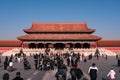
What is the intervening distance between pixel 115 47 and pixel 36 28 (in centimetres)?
2246

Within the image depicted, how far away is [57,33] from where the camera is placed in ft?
225

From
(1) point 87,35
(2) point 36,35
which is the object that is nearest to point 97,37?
(1) point 87,35

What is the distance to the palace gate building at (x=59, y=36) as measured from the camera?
63969 millimetres

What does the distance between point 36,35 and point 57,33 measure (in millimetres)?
5707

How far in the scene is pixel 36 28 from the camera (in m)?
71.4

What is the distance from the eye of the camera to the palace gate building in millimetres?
63969

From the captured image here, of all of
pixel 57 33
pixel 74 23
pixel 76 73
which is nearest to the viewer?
pixel 76 73

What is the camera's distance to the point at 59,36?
66.2 m

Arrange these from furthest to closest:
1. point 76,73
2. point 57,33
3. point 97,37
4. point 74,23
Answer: point 74,23, point 57,33, point 97,37, point 76,73

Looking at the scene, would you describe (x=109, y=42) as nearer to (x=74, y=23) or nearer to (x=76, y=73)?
(x=74, y=23)

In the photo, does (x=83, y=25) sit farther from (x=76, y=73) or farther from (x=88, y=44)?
(x=76, y=73)

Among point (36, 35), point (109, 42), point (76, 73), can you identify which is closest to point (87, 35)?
point (109, 42)

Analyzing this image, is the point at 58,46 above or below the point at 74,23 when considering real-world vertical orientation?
below

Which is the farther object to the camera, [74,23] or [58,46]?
[74,23]
